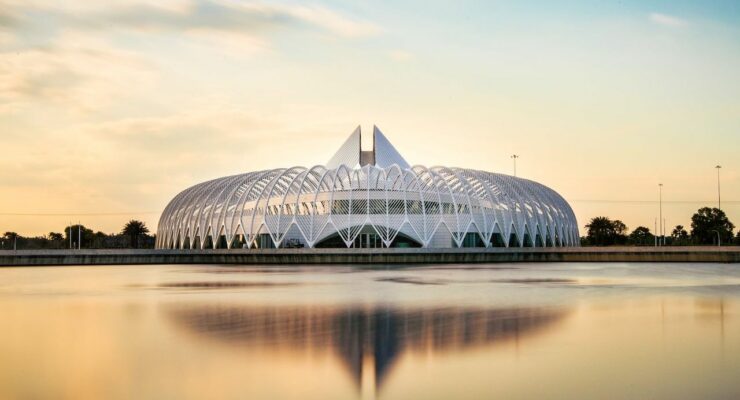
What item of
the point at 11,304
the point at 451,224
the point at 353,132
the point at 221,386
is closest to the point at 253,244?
the point at 451,224

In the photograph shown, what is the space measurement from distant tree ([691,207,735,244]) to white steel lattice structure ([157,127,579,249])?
1469 inches

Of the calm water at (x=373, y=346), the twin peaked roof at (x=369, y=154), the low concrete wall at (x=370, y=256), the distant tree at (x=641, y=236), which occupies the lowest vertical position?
the calm water at (x=373, y=346)

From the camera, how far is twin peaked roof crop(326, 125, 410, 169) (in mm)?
119188

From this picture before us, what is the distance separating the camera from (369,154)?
121m

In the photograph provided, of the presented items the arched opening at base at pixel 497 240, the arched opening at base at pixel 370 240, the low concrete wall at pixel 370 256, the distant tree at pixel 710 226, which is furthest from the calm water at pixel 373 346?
the distant tree at pixel 710 226

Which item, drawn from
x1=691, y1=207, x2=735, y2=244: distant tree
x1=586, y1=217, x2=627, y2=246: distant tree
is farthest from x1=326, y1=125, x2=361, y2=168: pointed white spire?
x1=691, y1=207, x2=735, y2=244: distant tree

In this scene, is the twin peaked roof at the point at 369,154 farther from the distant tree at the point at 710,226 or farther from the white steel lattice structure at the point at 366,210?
the distant tree at the point at 710,226

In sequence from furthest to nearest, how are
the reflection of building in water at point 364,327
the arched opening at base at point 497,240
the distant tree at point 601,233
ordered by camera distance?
the distant tree at point 601,233
the arched opening at base at point 497,240
the reflection of building in water at point 364,327

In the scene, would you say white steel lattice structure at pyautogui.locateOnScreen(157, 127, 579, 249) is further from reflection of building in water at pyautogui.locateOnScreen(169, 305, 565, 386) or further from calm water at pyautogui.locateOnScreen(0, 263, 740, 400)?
reflection of building in water at pyautogui.locateOnScreen(169, 305, 565, 386)

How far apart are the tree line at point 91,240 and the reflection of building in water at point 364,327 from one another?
111 meters

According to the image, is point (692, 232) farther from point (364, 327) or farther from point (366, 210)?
point (364, 327)

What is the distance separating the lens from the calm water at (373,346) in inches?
552

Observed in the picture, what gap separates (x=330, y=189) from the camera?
301ft

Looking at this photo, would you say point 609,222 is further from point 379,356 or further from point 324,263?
point 379,356
